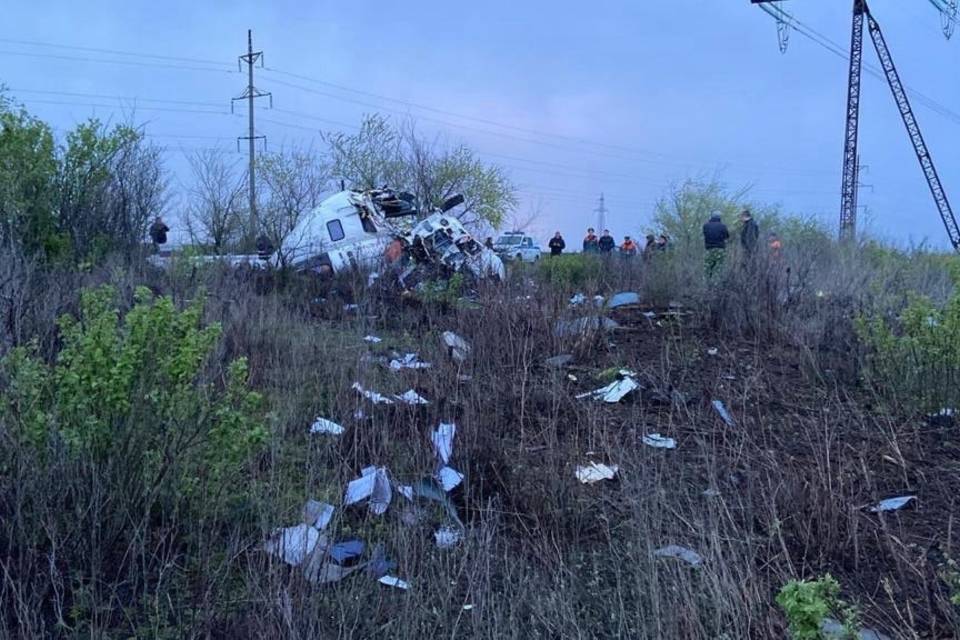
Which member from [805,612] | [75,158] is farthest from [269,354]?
[75,158]

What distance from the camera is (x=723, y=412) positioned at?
4.99 metres

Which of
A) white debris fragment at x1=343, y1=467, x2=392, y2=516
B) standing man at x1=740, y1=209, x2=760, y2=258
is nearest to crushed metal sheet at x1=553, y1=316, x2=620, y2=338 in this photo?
white debris fragment at x1=343, y1=467, x2=392, y2=516

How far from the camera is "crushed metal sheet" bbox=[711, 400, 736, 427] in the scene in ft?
15.8

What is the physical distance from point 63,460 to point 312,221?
11.7 m

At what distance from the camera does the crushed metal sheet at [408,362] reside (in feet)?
20.3

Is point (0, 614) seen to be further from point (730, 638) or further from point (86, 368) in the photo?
point (730, 638)

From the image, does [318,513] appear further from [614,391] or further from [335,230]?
[335,230]

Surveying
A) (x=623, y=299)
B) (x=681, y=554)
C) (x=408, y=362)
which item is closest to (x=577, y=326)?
(x=408, y=362)

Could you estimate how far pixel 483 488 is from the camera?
12.3 ft

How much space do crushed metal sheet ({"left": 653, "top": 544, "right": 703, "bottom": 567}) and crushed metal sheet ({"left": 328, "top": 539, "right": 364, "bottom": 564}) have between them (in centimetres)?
111

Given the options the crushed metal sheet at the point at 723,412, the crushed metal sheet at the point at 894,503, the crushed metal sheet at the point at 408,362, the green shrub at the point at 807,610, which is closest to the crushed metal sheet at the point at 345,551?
the green shrub at the point at 807,610

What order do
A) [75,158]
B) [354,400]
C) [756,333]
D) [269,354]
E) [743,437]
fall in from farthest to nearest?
1. [75,158]
2. [756,333]
3. [269,354]
4. [354,400]
5. [743,437]

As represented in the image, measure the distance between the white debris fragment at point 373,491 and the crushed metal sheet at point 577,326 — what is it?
365 cm

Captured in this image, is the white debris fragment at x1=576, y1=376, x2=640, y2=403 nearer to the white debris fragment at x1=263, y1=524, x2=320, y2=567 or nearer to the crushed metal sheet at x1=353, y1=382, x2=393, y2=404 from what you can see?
the crushed metal sheet at x1=353, y1=382, x2=393, y2=404
